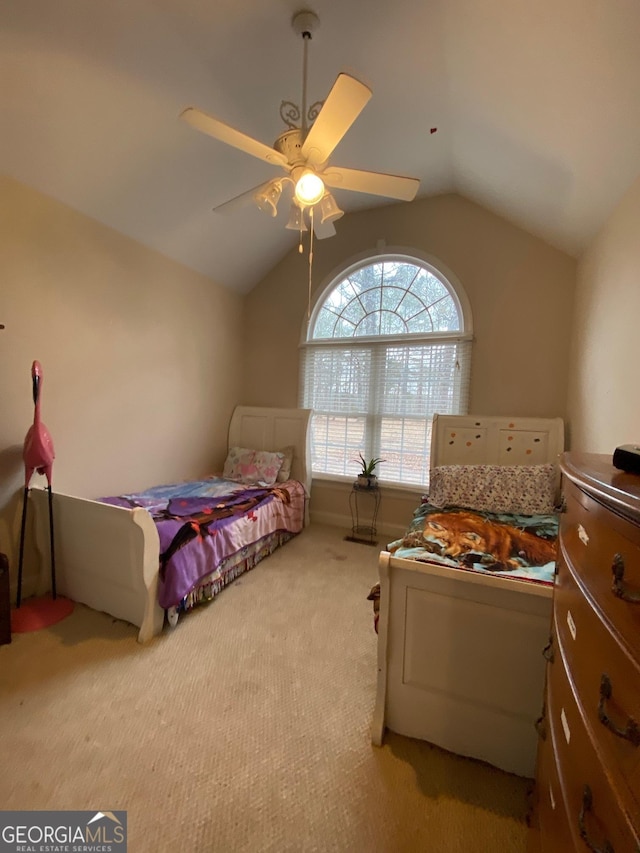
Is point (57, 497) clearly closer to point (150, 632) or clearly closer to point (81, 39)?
point (150, 632)

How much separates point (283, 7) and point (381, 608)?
262 cm

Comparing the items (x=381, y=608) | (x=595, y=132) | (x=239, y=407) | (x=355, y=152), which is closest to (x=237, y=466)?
(x=239, y=407)

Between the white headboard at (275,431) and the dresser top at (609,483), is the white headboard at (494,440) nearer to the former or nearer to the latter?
the white headboard at (275,431)

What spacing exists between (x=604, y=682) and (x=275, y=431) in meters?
3.50

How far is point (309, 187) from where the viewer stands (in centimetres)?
167

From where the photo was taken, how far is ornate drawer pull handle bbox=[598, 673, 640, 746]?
0.49 metres

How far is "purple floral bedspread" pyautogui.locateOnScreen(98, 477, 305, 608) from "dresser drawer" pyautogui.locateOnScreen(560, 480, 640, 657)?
1.94m

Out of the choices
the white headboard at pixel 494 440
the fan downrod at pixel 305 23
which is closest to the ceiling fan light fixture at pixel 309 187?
the fan downrod at pixel 305 23

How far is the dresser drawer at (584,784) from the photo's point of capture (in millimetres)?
518

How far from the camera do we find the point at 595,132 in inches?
67.8

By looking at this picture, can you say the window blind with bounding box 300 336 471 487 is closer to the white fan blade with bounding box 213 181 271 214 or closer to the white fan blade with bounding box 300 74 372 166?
the white fan blade with bounding box 213 181 271 214

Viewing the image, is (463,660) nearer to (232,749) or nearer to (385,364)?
(232,749)

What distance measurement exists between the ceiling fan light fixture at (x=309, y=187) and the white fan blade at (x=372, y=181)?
3.9 inches

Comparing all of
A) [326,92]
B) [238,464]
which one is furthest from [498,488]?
[326,92]
